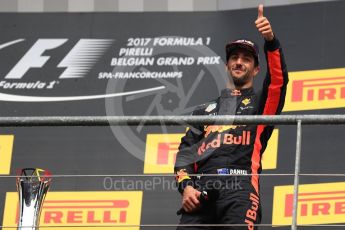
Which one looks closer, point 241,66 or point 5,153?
point 241,66

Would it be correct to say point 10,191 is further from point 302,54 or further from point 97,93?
point 302,54

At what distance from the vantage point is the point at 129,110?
15.5 feet

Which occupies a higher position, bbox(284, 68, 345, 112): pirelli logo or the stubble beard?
bbox(284, 68, 345, 112): pirelli logo

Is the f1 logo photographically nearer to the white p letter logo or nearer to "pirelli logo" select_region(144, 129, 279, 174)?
the white p letter logo

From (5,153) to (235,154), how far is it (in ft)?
5.12

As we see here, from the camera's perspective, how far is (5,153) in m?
4.63

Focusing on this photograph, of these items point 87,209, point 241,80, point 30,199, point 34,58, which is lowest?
point 30,199

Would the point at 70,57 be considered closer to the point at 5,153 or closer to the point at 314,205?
the point at 5,153

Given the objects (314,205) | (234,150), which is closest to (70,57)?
(314,205)

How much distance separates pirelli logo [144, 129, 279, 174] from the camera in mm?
4438

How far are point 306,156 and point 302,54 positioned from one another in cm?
59

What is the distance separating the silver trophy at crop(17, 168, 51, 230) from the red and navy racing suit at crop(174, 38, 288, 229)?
50 centimetres

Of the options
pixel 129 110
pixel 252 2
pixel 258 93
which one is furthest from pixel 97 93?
pixel 258 93

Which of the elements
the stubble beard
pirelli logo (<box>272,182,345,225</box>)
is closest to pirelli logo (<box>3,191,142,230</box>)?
pirelli logo (<box>272,182,345,225</box>)
